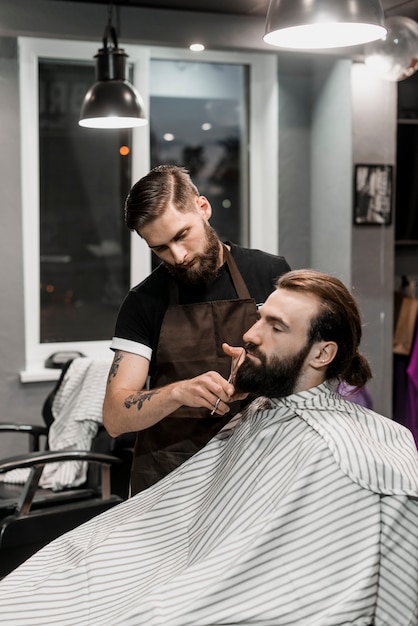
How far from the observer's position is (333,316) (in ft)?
5.76

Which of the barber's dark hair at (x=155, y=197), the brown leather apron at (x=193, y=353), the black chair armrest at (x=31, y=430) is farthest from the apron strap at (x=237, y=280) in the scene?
the black chair armrest at (x=31, y=430)

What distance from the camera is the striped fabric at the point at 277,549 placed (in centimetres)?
150

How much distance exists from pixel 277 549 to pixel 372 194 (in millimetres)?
→ 2767

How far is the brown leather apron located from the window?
79.4 inches

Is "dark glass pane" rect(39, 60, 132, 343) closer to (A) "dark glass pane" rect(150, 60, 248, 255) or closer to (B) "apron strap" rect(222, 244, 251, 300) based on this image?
(A) "dark glass pane" rect(150, 60, 248, 255)

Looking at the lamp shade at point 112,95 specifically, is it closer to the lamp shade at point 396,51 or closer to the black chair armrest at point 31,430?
the lamp shade at point 396,51

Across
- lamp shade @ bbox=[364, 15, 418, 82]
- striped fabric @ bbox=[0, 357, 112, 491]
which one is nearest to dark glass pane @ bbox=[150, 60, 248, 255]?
lamp shade @ bbox=[364, 15, 418, 82]

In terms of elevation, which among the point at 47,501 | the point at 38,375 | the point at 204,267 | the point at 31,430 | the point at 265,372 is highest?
the point at 204,267

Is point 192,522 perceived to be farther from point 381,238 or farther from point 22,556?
point 381,238

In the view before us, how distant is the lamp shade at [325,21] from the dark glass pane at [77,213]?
2687mm

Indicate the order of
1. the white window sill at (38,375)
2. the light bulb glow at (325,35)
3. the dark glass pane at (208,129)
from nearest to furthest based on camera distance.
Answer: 1. the light bulb glow at (325,35)
2. the white window sill at (38,375)
3. the dark glass pane at (208,129)

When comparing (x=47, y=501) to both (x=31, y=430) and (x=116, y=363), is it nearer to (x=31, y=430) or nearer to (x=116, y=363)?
(x=31, y=430)

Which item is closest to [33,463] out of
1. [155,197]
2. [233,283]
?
[233,283]

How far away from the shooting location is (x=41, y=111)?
4.14 metres
